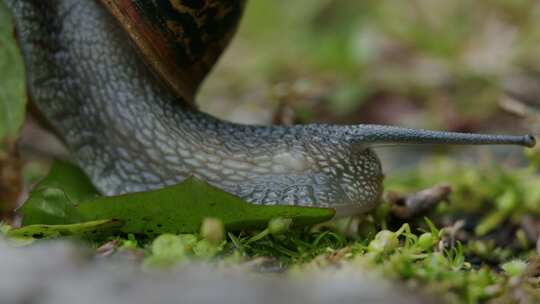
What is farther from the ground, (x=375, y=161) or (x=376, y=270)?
(x=375, y=161)

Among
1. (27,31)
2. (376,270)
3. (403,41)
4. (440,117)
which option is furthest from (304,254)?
(403,41)

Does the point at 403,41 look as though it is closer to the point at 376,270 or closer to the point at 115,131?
the point at 115,131

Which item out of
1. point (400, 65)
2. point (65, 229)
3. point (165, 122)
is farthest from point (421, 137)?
point (400, 65)

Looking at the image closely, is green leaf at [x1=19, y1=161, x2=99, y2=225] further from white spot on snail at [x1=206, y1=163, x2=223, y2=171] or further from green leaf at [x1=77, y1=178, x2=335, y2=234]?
white spot on snail at [x1=206, y1=163, x2=223, y2=171]

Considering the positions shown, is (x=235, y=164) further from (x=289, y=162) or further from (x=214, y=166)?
(x=289, y=162)

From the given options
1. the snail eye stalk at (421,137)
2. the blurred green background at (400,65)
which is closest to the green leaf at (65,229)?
the snail eye stalk at (421,137)

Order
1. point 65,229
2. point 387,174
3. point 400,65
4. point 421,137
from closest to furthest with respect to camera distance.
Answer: point 65,229 < point 421,137 < point 387,174 < point 400,65

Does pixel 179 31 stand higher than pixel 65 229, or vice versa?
pixel 179 31

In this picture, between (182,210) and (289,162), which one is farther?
(289,162)
